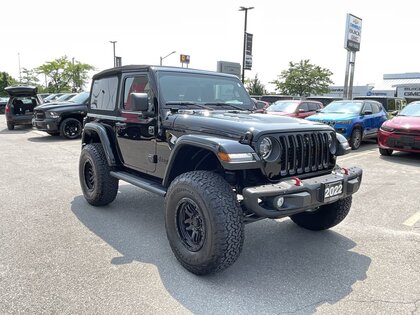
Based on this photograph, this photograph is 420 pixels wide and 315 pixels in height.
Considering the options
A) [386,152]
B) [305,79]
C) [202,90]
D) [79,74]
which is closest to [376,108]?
[386,152]

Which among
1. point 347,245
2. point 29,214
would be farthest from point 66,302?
point 347,245

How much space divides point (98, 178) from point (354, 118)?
28.0 feet

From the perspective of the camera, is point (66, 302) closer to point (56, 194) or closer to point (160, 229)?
point (160, 229)

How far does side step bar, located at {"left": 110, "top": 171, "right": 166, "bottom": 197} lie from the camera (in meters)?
3.82

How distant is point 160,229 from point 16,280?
1.66 m

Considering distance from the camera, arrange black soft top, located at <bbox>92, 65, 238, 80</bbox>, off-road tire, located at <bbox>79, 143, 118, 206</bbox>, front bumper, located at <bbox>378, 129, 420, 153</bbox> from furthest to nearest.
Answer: front bumper, located at <bbox>378, 129, 420, 153</bbox>
off-road tire, located at <bbox>79, 143, 118, 206</bbox>
black soft top, located at <bbox>92, 65, 238, 80</bbox>

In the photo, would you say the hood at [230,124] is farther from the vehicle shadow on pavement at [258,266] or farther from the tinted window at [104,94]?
the tinted window at [104,94]

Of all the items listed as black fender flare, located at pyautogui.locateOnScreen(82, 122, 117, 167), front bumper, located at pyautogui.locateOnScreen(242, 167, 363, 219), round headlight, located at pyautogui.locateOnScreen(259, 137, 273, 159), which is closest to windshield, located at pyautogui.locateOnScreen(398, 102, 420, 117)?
front bumper, located at pyautogui.locateOnScreen(242, 167, 363, 219)

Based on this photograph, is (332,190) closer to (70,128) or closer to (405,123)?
(405,123)

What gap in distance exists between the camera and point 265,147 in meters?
3.12

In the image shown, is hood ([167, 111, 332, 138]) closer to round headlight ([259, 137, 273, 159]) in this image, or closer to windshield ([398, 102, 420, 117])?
round headlight ([259, 137, 273, 159])

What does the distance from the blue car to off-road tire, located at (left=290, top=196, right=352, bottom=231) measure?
677 centimetres

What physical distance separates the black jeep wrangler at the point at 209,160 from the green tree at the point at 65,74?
4787 cm

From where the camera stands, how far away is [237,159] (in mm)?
2893
